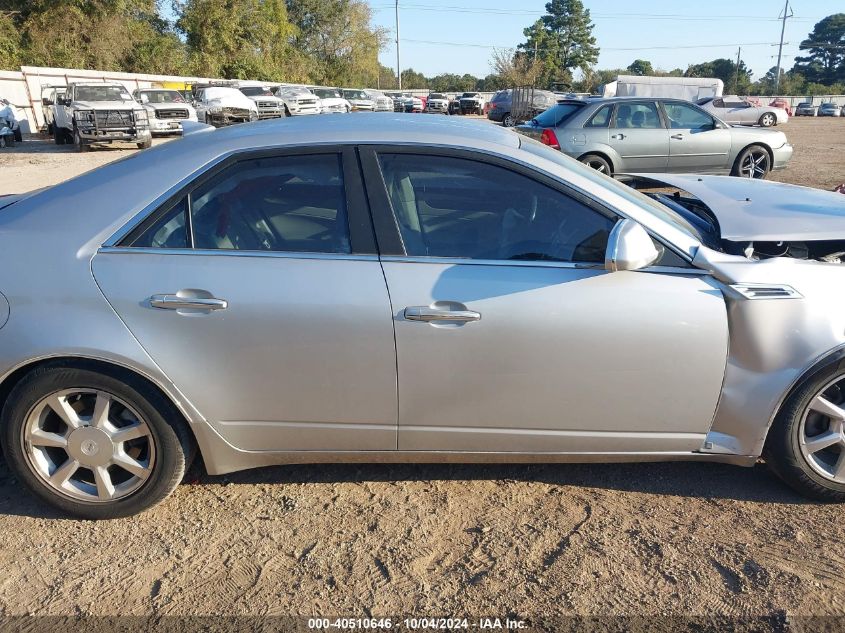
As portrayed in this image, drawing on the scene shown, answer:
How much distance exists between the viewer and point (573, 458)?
9.19 ft

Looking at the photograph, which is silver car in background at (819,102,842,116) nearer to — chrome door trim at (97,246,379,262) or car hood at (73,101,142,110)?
car hood at (73,101,142,110)

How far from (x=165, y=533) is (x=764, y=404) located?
8.41ft

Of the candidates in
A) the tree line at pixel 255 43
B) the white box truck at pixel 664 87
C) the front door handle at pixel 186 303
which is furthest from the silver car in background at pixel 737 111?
the front door handle at pixel 186 303

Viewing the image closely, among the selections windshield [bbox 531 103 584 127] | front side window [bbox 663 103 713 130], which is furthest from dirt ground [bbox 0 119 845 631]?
front side window [bbox 663 103 713 130]

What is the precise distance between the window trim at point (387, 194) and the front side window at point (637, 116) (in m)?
8.62

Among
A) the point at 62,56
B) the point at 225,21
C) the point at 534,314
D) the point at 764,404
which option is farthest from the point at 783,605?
the point at 225,21

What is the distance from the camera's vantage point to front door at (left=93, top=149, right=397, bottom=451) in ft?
8.41

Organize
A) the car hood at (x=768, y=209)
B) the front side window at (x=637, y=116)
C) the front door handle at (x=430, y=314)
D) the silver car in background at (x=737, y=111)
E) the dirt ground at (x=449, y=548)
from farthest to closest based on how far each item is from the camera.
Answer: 1. the silver car in background at (x=737, y=111)
2. the front side window at (x=637, y=116)
3. the car hood at (x=768, y=209)
4. the front door handle at (x=430, y=314)
5. the dirt ground at (x=449, y=548)

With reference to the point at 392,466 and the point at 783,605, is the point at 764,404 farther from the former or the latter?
the point at 392,466

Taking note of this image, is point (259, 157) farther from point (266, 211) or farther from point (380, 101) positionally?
point (380, 101)

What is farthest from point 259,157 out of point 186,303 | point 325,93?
point 325,93

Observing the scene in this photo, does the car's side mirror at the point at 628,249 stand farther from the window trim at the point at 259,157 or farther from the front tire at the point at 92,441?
the front tire at the point at 92,441

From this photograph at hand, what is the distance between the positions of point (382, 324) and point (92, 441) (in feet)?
4.33

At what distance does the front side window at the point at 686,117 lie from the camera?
35.3ft
